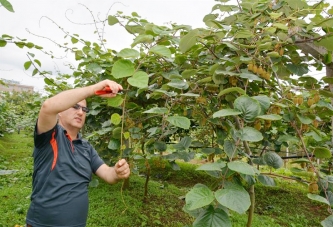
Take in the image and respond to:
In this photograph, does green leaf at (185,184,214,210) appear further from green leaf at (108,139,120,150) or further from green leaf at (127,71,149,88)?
green leaf at (108,139,120,150)

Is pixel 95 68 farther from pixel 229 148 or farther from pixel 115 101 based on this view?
pixel 229 148

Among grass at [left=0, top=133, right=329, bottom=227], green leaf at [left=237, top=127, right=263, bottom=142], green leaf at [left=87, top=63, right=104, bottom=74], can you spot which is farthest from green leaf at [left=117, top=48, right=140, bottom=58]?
grass at [left=0, top=133, right=329, bottom=227]

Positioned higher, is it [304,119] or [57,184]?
[304,119]

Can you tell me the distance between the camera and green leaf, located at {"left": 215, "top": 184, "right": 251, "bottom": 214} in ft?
2.51

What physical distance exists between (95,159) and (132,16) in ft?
3.11

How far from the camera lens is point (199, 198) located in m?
0.80

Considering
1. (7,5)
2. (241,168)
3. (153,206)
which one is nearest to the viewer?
(241,168)

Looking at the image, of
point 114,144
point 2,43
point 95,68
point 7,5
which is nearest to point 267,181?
point 114,144

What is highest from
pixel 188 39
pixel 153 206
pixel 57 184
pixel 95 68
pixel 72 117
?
pixel 188 39

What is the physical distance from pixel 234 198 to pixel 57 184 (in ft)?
3.33

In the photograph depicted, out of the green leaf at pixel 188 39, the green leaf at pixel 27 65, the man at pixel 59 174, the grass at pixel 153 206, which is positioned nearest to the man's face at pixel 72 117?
the man at pixel 59 174

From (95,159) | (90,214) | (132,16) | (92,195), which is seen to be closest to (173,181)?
(92,195)

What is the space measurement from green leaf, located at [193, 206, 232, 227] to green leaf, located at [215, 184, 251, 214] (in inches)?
3.3

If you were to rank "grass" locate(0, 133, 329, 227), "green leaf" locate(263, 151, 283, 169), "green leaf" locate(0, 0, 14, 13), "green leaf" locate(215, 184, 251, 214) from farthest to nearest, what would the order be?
"grass" locate(0, 133, 329, 227) < "green leaf" locate(263, 151, 283, 169) < "green leaf" locate(0, 0, 14, 13) < "green leaf" locate(215, 184, 251, 214)
